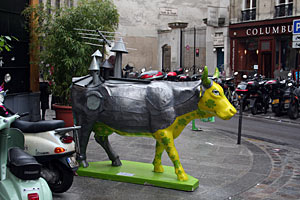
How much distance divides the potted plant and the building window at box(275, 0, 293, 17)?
14524 mm

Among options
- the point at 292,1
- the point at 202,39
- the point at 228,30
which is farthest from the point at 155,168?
the point at 202,39

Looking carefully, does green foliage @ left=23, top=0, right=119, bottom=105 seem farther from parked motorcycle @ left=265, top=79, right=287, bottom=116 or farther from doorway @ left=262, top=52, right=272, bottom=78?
doorway @ left=262, top=52, right=272, bottom=78

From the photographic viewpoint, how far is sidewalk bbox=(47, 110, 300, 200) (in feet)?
20.7

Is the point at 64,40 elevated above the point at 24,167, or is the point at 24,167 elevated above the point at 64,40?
the point at 64,40

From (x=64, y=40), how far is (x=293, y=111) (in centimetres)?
925

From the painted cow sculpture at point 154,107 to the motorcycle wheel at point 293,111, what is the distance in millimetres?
9589

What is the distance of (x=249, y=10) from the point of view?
25703mm

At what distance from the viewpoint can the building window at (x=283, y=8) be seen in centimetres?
2327

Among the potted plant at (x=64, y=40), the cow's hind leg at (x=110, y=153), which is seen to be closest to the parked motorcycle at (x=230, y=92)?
the potted plant at (x=64, y=40)

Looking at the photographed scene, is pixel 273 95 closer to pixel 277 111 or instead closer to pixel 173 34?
pixel 277 111

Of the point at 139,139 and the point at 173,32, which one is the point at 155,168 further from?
the point at 173,32

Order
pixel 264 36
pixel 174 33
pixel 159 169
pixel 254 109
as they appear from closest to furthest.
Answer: pixel 159 169
pixel 254 109
pixel 264 36
pixel 174 33

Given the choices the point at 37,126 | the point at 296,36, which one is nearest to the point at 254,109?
the point at 296,36

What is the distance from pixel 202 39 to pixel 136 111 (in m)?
23.4
